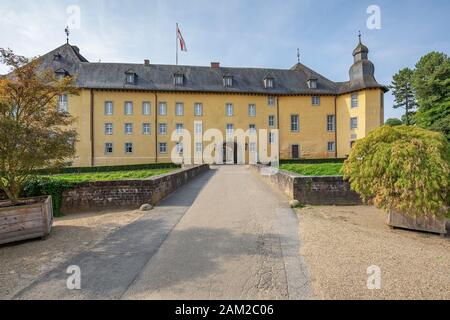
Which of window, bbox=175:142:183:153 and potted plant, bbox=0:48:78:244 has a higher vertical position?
window, bbox=175:142:183:153

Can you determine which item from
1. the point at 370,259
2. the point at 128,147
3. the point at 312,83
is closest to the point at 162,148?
the point at 128,147

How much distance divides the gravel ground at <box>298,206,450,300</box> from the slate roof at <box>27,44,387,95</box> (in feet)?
86.9

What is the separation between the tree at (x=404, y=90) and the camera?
5228cm

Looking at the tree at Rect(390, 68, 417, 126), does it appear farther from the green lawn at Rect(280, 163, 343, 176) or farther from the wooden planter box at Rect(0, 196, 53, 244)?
the wooden planter box at Rect(0, 196, 53, 244)

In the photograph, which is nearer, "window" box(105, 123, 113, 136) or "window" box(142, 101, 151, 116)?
"window" box(105, 123, 113, 136)

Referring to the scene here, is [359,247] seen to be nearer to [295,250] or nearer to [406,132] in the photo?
[295,250]

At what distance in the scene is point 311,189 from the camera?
304 inches

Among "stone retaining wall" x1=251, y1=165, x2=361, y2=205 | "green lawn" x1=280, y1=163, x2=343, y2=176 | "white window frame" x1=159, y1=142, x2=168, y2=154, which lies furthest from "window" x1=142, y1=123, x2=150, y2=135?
"stone retaining wall" x1=251, y1=165, x2=361, y2=205

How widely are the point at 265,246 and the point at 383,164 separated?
10.8 feet

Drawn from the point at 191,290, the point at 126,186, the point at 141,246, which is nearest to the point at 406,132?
the point at 191,290

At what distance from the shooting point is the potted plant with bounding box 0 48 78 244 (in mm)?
4648

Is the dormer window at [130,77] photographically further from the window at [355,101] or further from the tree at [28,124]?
the window at [355,101]

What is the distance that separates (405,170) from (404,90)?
6369 centimetres

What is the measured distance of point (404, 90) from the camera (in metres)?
53.2
